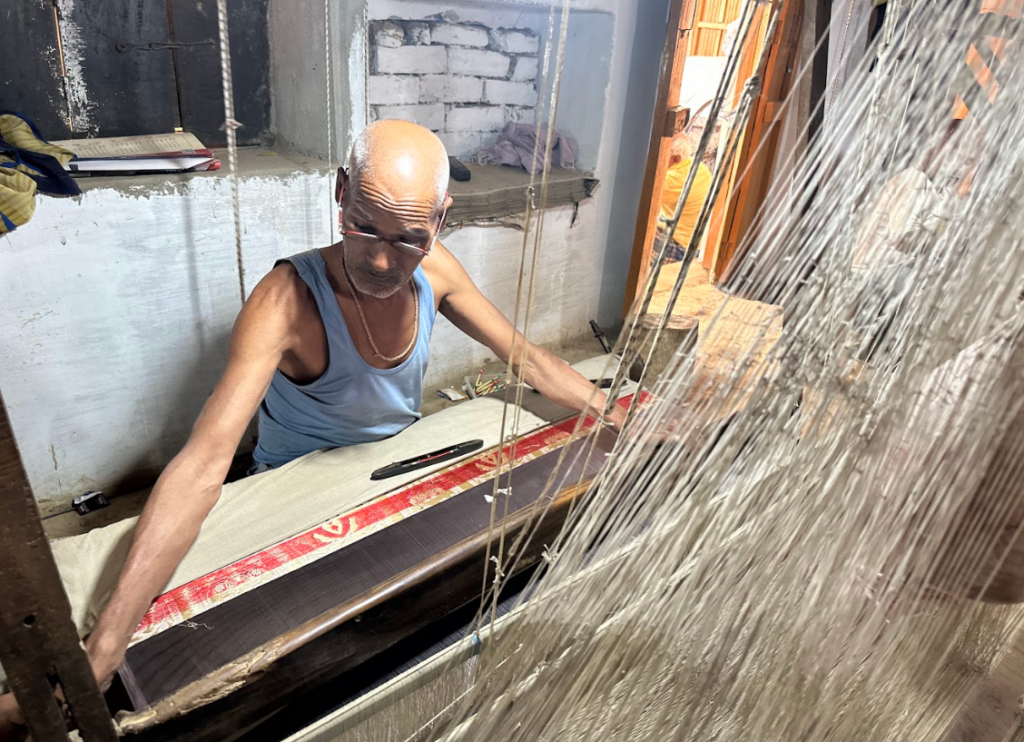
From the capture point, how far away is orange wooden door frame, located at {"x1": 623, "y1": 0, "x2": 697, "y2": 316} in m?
2.21

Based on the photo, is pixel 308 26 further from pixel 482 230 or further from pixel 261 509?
pixel 261 509

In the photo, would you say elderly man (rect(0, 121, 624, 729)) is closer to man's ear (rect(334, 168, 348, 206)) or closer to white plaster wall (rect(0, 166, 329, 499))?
man's ear (rect(334, 168, 348, 206))

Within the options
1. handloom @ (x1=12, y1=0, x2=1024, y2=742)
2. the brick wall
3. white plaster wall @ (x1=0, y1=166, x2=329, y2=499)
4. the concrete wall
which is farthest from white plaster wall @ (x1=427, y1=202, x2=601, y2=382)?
handloom @ (x1=12, y1=0, x2=1024, y2=742)

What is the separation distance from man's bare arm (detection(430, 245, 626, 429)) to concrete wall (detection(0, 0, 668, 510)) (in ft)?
A: 1.96

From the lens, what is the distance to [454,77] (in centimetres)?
238

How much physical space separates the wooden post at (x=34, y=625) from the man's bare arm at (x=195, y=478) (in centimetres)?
39

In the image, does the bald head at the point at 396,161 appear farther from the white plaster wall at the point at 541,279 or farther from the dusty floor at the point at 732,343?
the white plaster wall at the point at 541,279

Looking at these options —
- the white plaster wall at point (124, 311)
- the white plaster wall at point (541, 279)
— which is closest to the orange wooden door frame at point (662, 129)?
the white plaster wall at point (541, 279)

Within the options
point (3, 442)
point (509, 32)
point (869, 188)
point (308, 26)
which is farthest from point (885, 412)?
point (509, 32)

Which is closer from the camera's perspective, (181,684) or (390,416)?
(181,684)

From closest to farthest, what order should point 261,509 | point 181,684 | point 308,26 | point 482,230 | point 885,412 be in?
point 885,412 < point 181,684 < point 261,509 < point 308,26 < point 482,230

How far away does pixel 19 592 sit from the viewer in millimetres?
492

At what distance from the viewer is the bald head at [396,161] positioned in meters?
1.21

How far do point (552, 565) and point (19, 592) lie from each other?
1.38 feet
